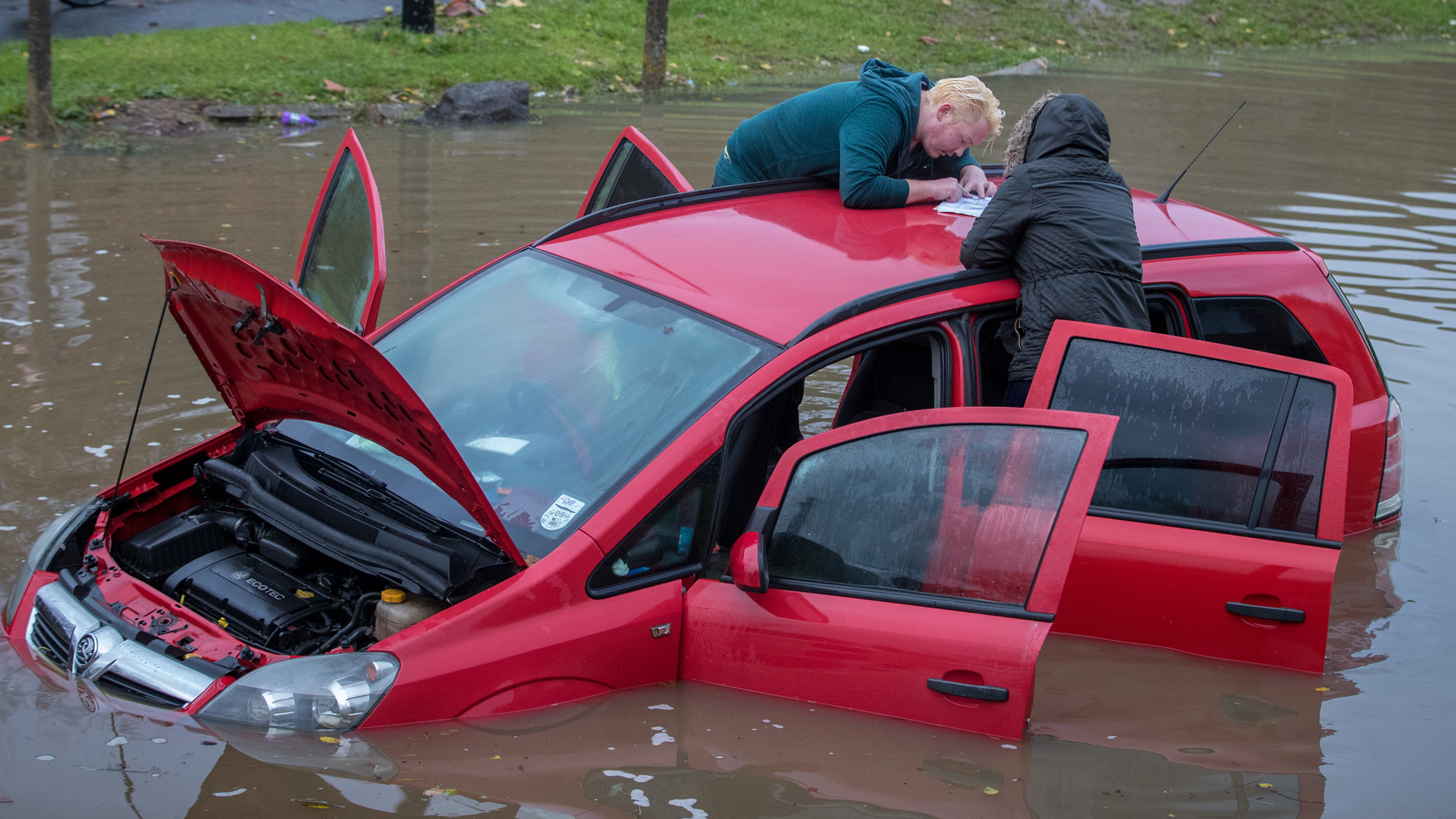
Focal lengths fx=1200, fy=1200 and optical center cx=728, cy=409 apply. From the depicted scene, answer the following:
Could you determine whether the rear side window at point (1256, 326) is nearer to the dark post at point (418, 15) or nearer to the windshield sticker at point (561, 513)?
the windshield sticker at point (561, 513)

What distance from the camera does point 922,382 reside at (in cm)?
437

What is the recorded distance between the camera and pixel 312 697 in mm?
3227

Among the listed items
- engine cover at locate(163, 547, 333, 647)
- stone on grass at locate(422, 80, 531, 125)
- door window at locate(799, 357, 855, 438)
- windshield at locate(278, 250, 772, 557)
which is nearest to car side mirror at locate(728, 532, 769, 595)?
windshield at locate(278, 250, 772, 557)

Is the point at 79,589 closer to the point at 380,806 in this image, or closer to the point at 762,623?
the point at 380,806

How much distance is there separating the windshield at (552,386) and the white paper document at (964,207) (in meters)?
1.44

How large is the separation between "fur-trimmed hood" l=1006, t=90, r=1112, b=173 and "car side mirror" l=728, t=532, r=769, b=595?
6.86 feet

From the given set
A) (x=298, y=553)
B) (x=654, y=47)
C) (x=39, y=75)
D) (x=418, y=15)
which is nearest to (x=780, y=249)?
(x=298, y=553)

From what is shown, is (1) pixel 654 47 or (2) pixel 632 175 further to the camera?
(1) pixel 654 47

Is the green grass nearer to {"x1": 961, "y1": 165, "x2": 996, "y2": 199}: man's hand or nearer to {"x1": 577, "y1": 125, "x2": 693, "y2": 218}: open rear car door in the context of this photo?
{"x1": 577, "y1": 125, "x2": 693, "y2": 218}: open rear car door

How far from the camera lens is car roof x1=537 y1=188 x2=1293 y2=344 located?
12.8 feet

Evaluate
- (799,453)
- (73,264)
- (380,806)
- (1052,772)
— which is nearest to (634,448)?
(799,453)

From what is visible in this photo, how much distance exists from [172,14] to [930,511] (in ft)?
52.2

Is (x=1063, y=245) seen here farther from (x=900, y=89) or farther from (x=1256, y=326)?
(x=900, y=89)

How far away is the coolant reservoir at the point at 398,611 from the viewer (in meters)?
3.45
